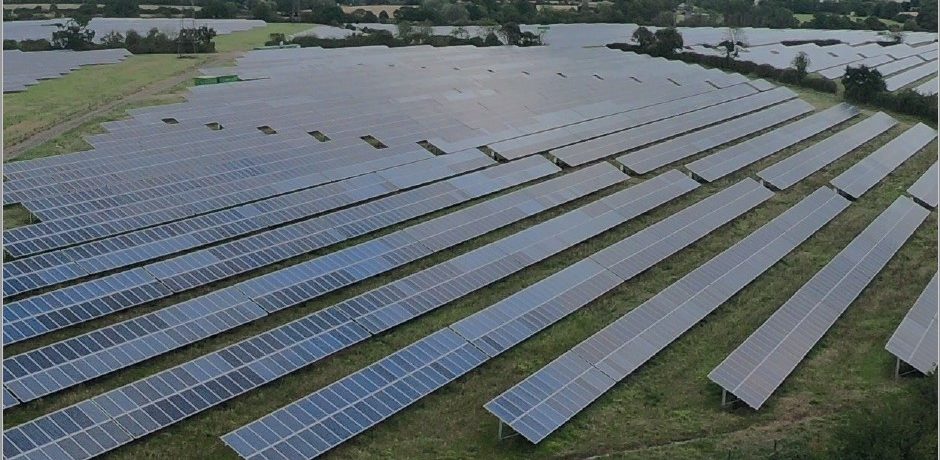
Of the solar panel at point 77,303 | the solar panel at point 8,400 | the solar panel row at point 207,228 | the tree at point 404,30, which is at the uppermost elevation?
the tree at point 404,30

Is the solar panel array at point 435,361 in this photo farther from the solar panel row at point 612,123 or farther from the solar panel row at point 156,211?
the solar panel row at point 612,123

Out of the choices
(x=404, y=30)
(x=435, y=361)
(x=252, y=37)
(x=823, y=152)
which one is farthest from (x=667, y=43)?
(x=435, y=361)

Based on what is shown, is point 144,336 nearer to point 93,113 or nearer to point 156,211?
point 156,211

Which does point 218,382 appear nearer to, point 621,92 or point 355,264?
point 355,264

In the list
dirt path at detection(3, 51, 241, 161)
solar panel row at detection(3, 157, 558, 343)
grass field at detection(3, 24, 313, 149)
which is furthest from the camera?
grass field at detection(3, 24, 313, 149)

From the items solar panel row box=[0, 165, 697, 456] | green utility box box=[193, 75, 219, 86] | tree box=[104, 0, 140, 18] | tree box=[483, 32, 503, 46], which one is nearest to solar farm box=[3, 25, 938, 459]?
solar panel row box=[0, 165, 697, 456]

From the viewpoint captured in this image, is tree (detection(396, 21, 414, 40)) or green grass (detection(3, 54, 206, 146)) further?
tree (detection(396, 21, 414, 40))

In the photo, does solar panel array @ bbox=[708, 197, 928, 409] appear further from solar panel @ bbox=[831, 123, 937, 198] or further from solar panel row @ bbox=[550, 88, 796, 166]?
solar panel row @ bbox=[550, 88, 796, 166]

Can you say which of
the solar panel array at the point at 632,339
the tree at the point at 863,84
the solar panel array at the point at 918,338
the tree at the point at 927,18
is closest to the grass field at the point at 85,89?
the solar panel array at the point at 632,339
